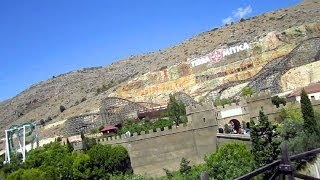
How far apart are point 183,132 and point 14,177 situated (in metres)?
13.7

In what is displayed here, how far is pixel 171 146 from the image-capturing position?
3522cm

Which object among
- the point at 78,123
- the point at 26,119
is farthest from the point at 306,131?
the point at 26,119

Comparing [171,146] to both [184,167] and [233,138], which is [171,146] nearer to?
[184,167]

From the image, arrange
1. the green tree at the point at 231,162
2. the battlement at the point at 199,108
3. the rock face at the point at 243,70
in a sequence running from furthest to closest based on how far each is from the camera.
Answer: the rock face at the point at 243,70
the battlement at the point at 199,108
the green tree at the point at 231,162

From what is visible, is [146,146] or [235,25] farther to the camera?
[235,25]

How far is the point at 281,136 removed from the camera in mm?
25906

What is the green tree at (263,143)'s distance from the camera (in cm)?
2313

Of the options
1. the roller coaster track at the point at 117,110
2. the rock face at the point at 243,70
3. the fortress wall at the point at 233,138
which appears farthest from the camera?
the roller coaster track at the point at 117,110

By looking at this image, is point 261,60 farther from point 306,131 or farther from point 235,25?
point 306,131

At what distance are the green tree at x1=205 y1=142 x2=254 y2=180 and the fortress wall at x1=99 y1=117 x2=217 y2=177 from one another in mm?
5336

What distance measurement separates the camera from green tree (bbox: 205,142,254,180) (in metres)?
25.4

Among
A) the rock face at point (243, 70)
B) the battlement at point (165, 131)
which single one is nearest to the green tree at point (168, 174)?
the battlement at point (165, 131)

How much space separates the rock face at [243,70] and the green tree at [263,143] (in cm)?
3647

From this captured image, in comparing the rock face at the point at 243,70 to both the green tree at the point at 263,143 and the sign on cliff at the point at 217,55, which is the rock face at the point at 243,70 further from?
the green tree at the point at 263,143
